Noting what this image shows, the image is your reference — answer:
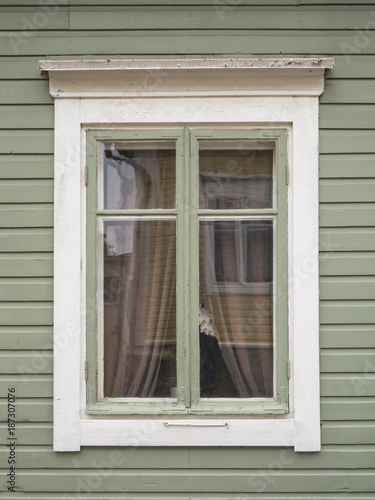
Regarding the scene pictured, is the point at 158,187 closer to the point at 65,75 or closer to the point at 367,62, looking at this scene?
the point at 65,75

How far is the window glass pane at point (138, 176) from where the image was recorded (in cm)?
345

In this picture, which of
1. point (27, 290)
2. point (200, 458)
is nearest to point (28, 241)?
point (27, 290)

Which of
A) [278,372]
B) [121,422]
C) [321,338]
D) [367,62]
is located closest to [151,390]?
[121,422]

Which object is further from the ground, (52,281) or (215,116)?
(215,116)

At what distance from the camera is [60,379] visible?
3338 mm

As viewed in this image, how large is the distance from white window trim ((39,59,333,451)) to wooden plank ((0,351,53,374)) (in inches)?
2.7

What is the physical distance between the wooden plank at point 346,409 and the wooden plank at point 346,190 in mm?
1226

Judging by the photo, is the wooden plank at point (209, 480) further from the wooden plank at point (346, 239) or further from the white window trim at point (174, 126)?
the wooden plank at point (346, 239)

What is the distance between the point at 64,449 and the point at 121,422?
0.39m

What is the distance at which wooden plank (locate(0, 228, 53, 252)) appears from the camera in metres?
3.38

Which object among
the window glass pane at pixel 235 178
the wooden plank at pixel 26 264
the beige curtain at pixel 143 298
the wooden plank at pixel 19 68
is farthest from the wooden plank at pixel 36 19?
the wooden plank at pixel 26 264

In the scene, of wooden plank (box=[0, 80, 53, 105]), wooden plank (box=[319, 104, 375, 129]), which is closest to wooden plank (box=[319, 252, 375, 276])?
wooden plank (box=[319, 104, 375, 129])

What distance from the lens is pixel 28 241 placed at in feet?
11.1

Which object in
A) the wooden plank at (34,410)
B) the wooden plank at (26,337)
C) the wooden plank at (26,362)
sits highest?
the wooden plank at (26,337)
